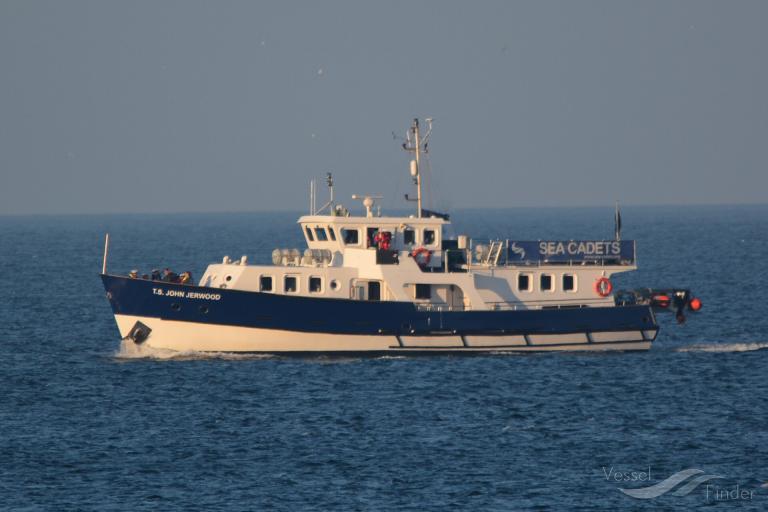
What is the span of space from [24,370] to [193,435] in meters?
13.4

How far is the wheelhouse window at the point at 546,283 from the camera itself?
52.8 m

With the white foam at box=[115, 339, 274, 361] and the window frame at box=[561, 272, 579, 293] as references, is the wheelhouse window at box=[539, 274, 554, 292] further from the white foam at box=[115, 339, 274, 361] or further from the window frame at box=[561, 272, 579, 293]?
the white foam at box=[115, 339, 274, 361]

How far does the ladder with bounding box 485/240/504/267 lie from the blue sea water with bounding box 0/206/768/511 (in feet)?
12.9

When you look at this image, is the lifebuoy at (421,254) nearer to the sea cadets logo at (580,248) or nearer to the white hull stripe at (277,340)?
the white hull stripe at (277,340)

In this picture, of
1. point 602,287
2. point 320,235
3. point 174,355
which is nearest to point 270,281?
point 320,235

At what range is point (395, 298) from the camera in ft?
168

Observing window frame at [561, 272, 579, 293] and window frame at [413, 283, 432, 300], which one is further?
window frame at [561, 272, 579, 293]

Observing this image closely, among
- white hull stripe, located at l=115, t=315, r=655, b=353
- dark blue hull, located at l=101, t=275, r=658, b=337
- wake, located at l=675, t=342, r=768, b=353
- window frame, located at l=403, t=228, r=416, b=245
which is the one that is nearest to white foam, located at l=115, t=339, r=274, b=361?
white hull stripe, located at l=115, t=315, r=655, b=353

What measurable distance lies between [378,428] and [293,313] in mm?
9699

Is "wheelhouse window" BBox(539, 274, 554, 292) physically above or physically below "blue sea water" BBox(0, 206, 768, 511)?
above

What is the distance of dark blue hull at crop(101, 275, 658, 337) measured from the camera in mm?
49344

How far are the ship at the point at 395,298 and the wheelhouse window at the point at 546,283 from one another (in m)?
0.05

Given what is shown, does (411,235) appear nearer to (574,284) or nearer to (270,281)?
(270,281)

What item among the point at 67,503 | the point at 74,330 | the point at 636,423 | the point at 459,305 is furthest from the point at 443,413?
the point at 74,330
